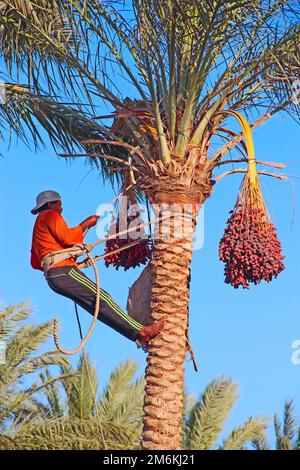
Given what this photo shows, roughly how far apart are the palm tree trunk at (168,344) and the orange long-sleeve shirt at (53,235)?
Answer: 0.81 metres

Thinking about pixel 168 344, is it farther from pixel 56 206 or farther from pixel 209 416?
pixel 209 416

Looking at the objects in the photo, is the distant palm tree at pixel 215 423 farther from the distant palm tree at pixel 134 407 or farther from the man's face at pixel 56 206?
the man's face at pixel 56 206

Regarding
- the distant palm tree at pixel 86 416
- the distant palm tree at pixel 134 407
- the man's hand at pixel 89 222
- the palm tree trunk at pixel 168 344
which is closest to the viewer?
the palm tree trunk at pixel 168 344

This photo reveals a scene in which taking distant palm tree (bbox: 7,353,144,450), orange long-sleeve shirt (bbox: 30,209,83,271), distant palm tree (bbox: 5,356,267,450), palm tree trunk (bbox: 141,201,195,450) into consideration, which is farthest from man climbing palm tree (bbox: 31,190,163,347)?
distant palm tree (bbox: 5,356,267,450)

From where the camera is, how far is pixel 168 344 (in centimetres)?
874

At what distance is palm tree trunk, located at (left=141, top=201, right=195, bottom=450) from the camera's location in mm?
8547

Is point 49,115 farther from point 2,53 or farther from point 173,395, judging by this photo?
point 173,395

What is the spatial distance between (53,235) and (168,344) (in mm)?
1564

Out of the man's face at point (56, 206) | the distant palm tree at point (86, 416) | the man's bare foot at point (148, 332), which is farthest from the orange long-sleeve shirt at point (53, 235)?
the distant palm tree at point (86, 416)

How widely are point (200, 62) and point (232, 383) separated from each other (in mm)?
9829

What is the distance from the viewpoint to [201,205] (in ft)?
29.9

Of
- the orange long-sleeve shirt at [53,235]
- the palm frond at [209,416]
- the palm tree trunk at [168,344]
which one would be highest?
the palm frond at [209,416]

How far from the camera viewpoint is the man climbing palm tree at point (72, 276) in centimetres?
877
